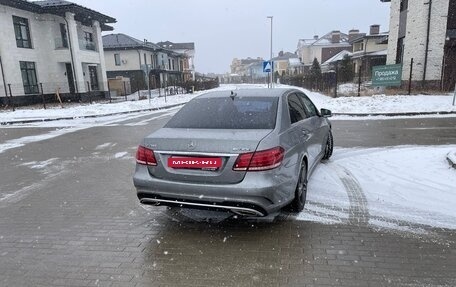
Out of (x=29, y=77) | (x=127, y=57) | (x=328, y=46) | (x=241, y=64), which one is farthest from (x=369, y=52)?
(x=241, y=64)

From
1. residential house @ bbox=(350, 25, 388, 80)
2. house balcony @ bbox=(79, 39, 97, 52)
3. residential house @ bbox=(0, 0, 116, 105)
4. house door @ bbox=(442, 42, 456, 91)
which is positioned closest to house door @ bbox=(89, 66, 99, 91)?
residential house @ bbox=(0, 0, 116, 105)

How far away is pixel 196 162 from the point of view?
3818mm

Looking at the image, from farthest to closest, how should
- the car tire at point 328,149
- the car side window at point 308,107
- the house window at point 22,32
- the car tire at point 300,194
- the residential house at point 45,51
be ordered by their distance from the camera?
the house window at point 22,32
the residential house at point 45,51
the car tire at point 328,149
the car side window at point 308,107
the car tire at point 300,194

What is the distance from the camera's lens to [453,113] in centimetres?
1480

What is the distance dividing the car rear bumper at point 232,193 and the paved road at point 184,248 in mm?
435

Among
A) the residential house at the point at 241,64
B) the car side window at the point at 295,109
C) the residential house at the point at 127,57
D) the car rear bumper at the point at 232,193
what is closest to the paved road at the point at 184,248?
the car rear bumper at the point at 232,193

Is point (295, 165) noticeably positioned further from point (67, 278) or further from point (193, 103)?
point (67, 278)

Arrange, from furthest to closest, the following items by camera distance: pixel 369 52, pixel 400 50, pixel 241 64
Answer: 1. pixel 241 64
2. pixel 369 52
3. pixel 400 50

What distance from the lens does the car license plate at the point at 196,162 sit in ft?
12.3

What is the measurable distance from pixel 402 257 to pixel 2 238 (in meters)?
4.49

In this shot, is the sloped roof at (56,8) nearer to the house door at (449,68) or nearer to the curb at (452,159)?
the house door at (449,68)

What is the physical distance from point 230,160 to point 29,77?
29207 millimetres

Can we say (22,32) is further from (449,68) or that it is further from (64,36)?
(449,68)

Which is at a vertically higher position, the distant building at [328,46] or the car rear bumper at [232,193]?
the distant building at [328,46]
